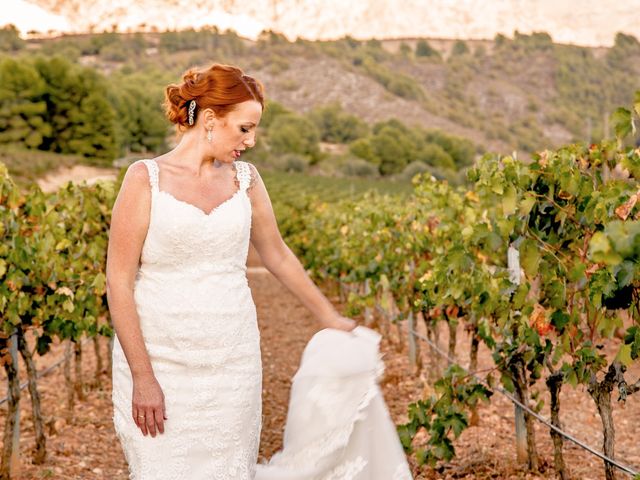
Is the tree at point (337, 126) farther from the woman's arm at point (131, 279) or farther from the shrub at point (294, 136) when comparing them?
the woman's arm at point (131, 279)

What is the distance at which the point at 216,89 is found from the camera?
214cm

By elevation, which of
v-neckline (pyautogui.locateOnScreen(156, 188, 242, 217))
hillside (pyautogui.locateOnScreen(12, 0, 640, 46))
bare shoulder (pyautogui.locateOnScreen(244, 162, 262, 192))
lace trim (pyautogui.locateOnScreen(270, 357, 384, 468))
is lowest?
lace trim (pyautogui.locateOnScreen(270, 357, 384, 468))

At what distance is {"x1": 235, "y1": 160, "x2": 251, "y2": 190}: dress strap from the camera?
229 centimetres

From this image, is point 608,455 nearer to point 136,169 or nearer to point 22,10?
point 136,169

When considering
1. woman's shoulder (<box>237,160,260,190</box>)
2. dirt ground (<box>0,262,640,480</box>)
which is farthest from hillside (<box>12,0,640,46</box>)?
woman's shoulder (<box>237,160,260,190</box>)

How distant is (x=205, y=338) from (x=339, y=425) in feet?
1.43

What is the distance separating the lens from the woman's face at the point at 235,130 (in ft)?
7.07

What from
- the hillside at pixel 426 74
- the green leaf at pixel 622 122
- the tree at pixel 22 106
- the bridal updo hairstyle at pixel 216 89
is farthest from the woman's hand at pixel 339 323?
the hillside at pixel 426 74

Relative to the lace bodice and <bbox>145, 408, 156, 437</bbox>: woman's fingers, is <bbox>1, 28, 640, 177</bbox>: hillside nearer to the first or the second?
the lace bodice

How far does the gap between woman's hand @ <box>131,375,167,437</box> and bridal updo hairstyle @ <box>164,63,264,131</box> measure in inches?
27.8

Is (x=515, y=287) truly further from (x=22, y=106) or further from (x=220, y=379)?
(x=22, y=106)

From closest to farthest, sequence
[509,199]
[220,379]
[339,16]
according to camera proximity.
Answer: [220,379] < [509,199] < [339,16]

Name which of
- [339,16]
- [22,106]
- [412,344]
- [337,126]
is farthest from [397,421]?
[339,16]

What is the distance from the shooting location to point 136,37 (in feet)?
488
